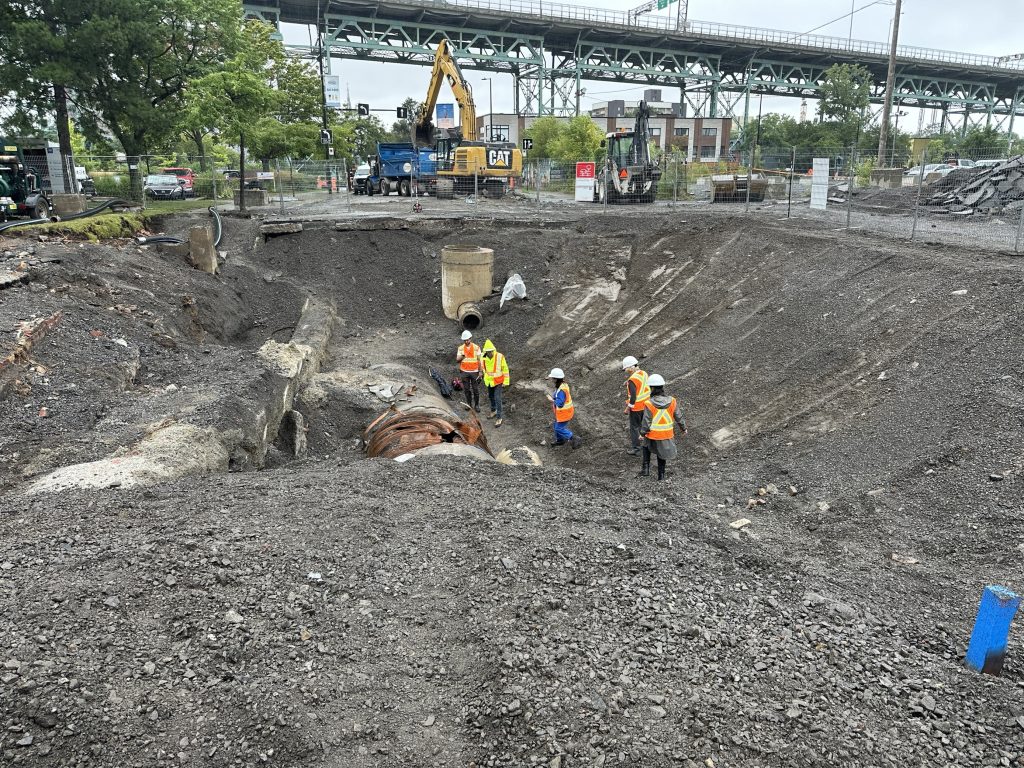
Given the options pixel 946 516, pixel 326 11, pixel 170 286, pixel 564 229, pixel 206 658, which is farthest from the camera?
pixel 326 11

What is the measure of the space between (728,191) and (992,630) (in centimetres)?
2544

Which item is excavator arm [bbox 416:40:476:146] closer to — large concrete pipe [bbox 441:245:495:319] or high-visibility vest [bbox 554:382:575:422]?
large concrete pipe [bbox 441:245:495:319]

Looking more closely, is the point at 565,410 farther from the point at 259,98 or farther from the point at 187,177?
the point at 187,177

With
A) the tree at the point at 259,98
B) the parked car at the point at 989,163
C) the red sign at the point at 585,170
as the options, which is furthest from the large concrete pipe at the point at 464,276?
the parked car at the point at 989,163

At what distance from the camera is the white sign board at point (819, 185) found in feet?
70.2

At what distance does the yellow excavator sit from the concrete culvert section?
17.9 metres

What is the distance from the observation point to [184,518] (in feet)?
17.6

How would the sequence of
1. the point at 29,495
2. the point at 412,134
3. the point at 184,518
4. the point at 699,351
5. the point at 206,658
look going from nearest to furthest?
the point at 206,658, the point at 184,518, the point at 29,495, the point at 699,351, the point at 412,134

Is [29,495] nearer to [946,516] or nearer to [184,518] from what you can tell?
[184,518]

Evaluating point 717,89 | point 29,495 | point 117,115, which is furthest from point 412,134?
point 717,89

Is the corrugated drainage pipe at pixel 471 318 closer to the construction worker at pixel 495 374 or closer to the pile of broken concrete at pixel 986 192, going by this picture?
the construction worker at pixel 495 374

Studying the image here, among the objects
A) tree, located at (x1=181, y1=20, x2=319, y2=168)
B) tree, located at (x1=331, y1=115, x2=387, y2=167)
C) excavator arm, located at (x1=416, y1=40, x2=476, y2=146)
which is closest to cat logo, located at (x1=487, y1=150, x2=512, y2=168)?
excavator arm, located at (x1=416, y1=40, x2=476, y2=146)

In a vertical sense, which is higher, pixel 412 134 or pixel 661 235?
pixel 412 134

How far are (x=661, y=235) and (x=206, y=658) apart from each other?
16284mm
